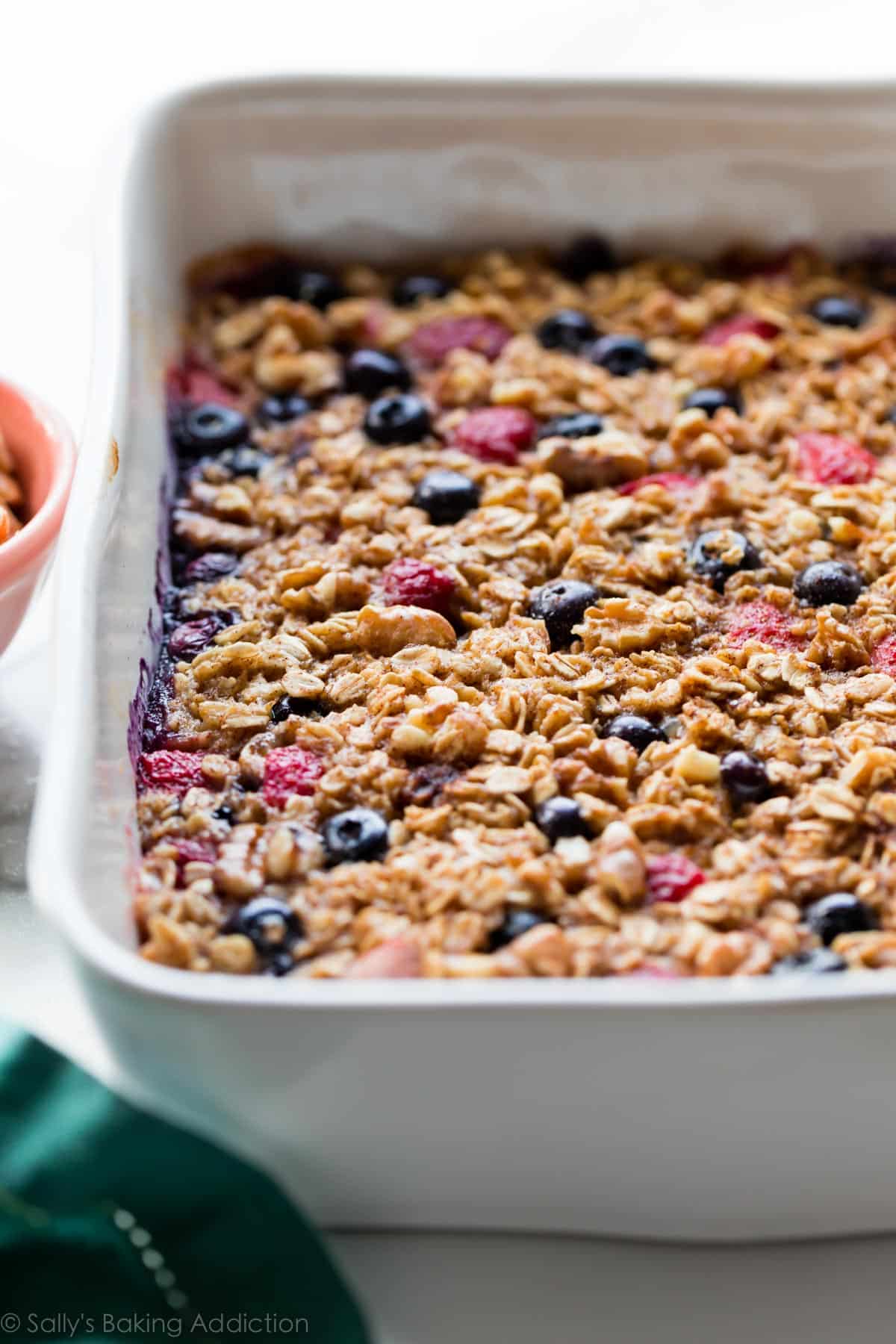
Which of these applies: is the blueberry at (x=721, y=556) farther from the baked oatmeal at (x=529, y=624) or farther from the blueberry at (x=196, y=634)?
the blueberry at (x=196, y=634)

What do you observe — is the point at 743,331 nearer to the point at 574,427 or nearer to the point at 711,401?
the point at 711,401

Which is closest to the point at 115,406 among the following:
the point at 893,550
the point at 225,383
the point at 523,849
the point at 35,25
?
the point at 225,383

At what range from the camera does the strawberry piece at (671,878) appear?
1.40 metres

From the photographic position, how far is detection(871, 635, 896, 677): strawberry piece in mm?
1637

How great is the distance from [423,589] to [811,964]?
0.58 m

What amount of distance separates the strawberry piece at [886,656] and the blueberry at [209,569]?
2.18 ft

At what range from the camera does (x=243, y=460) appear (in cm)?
192

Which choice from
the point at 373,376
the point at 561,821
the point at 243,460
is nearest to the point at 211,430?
the point at 243,460

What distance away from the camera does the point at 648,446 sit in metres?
1.92

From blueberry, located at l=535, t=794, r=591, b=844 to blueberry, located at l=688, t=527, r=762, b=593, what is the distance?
0.39 metres

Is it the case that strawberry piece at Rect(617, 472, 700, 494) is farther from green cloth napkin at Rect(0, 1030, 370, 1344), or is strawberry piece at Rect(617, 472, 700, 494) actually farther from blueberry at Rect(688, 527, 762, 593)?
green cloth napkin at Rect(0, 1030, 370, 1344)

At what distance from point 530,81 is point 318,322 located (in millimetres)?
423

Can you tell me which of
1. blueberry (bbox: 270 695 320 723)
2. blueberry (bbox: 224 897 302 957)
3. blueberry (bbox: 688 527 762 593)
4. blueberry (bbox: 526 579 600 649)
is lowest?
blueberry (bbox: 224 897 302 957)

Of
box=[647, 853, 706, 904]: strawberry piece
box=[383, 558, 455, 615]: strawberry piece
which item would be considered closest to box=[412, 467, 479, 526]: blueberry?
box=[383, 558, 455, 615]: strawberry piece
